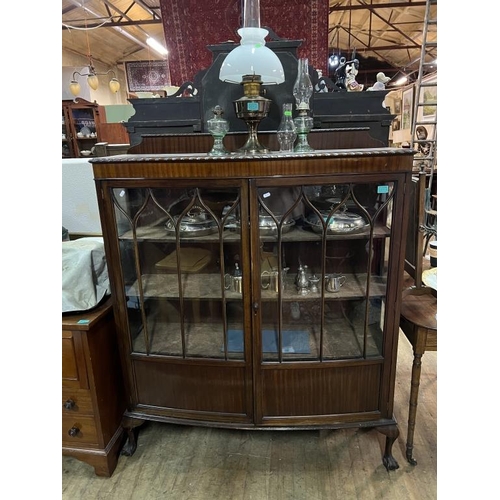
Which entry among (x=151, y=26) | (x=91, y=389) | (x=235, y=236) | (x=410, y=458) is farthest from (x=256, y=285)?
(x=151, y=26)

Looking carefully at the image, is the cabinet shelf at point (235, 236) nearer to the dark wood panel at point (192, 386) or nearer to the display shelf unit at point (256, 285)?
the display shelf unit at point (256, 285)

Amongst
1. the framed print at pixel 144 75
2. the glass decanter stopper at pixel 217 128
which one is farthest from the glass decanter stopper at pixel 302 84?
the framed print at pixel 144 75

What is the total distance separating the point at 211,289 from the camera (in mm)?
1465

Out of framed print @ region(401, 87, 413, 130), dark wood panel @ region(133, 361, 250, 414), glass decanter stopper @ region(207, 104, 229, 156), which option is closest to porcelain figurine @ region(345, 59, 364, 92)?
glass decanter stopper @ region(207, 104, 229, 156)

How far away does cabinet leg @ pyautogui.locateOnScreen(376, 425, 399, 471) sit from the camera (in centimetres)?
145

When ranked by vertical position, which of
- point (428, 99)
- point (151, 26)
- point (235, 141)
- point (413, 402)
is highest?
point (151, 26)

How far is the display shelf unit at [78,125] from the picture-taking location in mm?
6164

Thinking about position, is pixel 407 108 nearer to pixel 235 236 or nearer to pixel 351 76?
pixel 351 76

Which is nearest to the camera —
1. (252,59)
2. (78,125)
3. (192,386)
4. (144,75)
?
(252,59)

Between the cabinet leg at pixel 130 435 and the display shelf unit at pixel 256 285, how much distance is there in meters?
0.01

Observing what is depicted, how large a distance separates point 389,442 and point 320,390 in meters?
0.38

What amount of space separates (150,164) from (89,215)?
0.88 meters

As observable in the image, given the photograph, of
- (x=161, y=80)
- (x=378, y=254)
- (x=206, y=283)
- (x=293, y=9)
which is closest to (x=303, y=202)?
(x=378, y=254)

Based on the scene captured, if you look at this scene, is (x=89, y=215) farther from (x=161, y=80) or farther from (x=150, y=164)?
(x=161, y=80)
